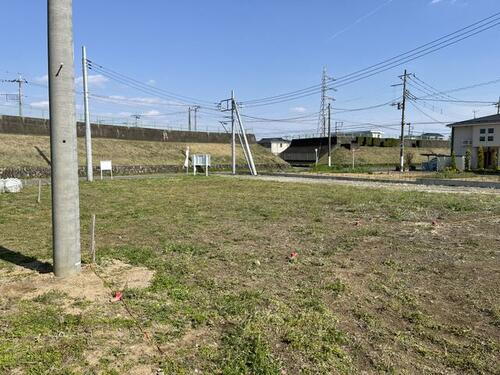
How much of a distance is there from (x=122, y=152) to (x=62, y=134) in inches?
1391

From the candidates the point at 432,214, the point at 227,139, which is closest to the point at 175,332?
the point at 432,214

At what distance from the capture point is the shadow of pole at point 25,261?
5.11 m

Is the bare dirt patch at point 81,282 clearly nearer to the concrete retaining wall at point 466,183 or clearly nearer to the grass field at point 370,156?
the concrete retaining wall at point 466,183

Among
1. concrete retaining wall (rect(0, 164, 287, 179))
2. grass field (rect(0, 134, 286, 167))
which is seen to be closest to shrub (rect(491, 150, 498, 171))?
concrete retaining wall (rect(0, 164, 287, 179))

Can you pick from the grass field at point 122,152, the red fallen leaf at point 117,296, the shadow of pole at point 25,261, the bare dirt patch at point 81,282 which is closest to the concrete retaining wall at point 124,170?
the grass field at point 122,152

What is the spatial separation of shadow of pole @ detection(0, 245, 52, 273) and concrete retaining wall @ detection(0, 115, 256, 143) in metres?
19.9

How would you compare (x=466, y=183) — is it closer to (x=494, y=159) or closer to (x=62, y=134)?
(x=494, y=159)

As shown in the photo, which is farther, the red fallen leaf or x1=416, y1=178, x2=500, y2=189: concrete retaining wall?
x1=416, y1=178, x2=500, y2=189: concrete retaining wall

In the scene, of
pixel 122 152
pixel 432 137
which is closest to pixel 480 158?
pixel 122 152

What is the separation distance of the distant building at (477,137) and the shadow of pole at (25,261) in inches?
1516

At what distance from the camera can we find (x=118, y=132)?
139 feet

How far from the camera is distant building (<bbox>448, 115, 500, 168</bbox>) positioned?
118ft

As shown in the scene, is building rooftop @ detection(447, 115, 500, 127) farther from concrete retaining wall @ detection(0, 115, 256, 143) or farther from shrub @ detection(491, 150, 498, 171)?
concrete retaining wall @ detection(0, 115, 256, 143)

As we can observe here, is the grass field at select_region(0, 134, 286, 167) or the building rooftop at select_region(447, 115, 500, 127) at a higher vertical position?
the building rooftop at select_region(447, 115, 500, 127)
